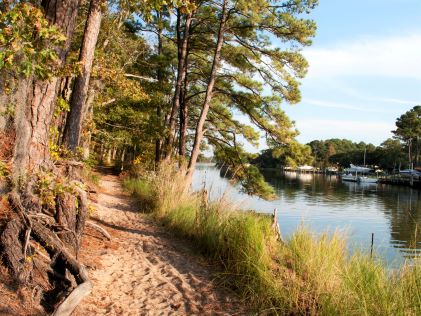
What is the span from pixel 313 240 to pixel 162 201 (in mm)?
5044

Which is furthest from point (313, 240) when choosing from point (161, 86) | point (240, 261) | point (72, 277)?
point (161, 86)

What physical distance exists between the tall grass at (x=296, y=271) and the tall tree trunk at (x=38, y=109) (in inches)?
111

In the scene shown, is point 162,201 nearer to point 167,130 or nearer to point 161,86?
point 167,130

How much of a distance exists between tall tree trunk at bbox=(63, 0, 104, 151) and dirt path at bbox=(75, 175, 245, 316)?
68.0 inches

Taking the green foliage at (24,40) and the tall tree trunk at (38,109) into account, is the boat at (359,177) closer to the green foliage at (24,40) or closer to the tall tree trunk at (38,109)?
the tall tree trunk at (38,109)

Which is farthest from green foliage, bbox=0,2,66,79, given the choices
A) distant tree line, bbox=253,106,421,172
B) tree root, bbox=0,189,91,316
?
distant tree line, bbox=253,106,421,172

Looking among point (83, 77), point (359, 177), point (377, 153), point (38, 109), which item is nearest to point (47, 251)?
point (38, 109)

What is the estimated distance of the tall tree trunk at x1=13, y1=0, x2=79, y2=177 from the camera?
458 cm

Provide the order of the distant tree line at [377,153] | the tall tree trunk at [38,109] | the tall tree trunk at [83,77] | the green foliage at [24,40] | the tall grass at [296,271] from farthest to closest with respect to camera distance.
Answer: the distant tree line at [377,153] < the tall tree trunk at [83,77] < the tall tree trunk at [38,109] < the tall grass at [296,271] < the green foliage at [24,40]

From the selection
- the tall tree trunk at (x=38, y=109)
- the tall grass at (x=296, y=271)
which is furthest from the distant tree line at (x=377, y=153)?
the tall tree trunk at (x=38, y=109)

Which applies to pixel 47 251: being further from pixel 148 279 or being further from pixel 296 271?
pixel 296 271

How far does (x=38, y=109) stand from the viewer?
477 centimetres

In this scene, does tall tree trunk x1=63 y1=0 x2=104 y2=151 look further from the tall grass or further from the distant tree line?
the distant tree line

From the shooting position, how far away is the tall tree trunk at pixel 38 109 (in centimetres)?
458
